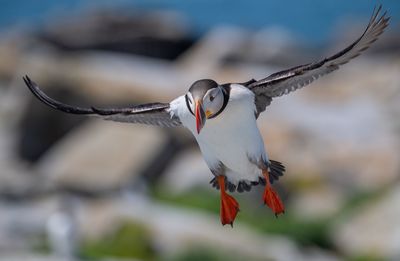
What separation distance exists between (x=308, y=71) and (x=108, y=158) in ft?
60.3

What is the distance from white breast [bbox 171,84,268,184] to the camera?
621 centimetres

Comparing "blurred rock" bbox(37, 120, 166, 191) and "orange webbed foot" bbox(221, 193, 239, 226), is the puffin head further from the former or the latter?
"blurred rock" bbox(37, 120, 166, 191)

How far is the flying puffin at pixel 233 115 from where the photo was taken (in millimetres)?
6062

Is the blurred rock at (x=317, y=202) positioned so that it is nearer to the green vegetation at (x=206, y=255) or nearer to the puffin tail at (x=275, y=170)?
the green vegetation at (x=206, y=255)

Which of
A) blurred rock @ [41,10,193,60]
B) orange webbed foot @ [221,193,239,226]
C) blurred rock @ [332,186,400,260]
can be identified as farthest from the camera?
blurred rock @ [41,10,193,60]

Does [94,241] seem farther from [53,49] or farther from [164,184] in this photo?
[53,49]

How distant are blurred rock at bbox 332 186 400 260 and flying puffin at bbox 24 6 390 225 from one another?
11.6 meters

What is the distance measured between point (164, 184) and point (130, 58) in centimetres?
816

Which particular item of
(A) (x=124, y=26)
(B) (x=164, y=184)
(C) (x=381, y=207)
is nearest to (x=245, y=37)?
(A) (x=124, y=26)

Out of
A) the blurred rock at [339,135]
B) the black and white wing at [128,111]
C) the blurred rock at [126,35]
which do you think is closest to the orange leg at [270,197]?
the black and white wing at [128,111]

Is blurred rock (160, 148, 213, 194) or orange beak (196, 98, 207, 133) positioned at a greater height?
blurred rock (160, 148, 213, 194)

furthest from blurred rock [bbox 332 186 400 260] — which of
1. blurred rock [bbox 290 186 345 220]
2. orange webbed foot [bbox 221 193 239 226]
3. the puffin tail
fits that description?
orange webbed foot [bbox 221 193 239 226]

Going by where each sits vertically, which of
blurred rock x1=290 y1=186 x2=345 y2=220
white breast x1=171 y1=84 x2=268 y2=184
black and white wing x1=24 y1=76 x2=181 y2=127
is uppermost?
blurred rock x1=290 y1=186 x2=345 y2=220

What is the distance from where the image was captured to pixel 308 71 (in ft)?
22.0
